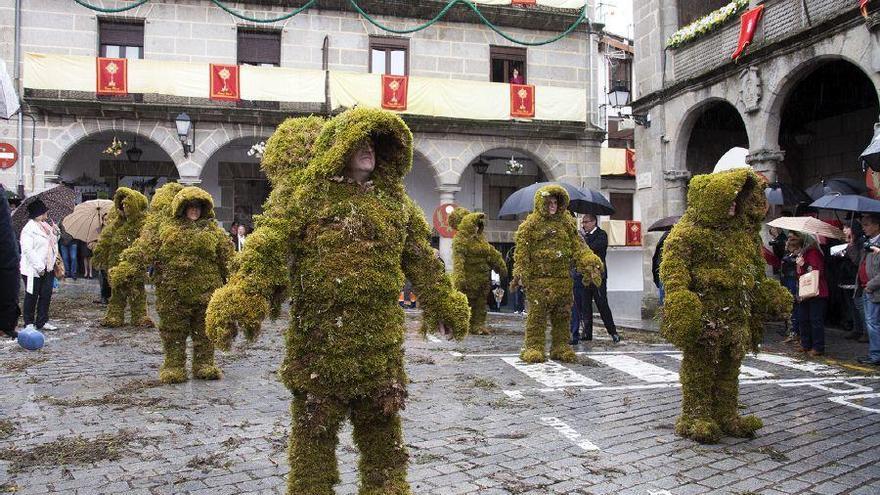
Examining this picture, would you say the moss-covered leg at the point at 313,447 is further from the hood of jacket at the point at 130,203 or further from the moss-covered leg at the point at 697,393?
the hood of jacket at the point at 130,203

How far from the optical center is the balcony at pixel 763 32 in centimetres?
1162

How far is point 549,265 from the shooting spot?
27.7 ft

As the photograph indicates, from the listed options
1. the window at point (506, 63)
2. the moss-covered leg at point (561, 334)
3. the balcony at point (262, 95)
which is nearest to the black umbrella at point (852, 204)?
the moss-covered leg at point (561, 334)

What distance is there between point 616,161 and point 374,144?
22.4 metres

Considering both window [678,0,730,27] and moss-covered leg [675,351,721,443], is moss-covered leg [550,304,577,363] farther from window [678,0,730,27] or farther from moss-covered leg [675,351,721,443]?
window [678,0,730,27]

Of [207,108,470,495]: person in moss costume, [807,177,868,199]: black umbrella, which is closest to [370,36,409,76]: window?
[807,177,868,199]: black umbrella

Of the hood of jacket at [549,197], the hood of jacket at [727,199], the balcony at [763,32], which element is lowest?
the hood of jacket at [727,199]

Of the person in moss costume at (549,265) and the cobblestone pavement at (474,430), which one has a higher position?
the person in moss costume at (549,265)

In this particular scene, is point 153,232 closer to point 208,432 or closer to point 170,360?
point 170,360

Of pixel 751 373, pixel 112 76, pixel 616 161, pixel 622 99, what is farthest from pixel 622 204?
pixel 751 373

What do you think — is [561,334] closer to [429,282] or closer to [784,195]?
[429,282]

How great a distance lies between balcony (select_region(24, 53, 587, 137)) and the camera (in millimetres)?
16969

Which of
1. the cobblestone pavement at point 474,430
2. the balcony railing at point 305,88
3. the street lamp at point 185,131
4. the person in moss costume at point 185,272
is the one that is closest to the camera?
the cobblestone pavement at point 474,430

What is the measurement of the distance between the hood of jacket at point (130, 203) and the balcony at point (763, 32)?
1103 centimetres
